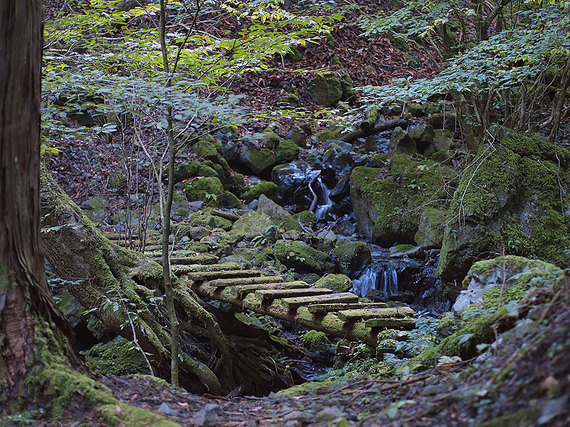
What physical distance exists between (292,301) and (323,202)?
590 centimetres

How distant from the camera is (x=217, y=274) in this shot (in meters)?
5.23

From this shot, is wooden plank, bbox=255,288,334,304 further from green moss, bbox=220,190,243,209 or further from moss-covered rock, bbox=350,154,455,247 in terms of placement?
green moss, bbox=220,190,243,209

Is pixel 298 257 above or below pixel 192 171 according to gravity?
below

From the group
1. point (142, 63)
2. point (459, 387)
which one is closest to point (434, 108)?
point (142, 63)

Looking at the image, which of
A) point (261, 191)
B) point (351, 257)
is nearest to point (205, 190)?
point (261, 191)

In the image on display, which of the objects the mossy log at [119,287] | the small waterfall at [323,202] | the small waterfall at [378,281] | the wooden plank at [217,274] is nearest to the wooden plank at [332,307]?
the mossy log at [119,287]

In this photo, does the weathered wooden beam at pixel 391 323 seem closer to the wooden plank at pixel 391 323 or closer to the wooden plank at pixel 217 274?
the wooden plank at pixel 391 323

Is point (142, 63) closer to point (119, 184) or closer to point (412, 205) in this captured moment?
point (119, 184)

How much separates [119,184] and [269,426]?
21.1 ft

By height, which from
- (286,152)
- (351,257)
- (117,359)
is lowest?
(351,257)

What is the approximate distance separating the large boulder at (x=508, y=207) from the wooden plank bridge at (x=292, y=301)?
1.84 m

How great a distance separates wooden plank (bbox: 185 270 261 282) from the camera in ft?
16.8

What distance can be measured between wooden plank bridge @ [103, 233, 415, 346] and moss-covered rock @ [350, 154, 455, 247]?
12.9 feet

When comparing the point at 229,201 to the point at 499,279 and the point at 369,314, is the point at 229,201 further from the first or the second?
the point at 499,279
